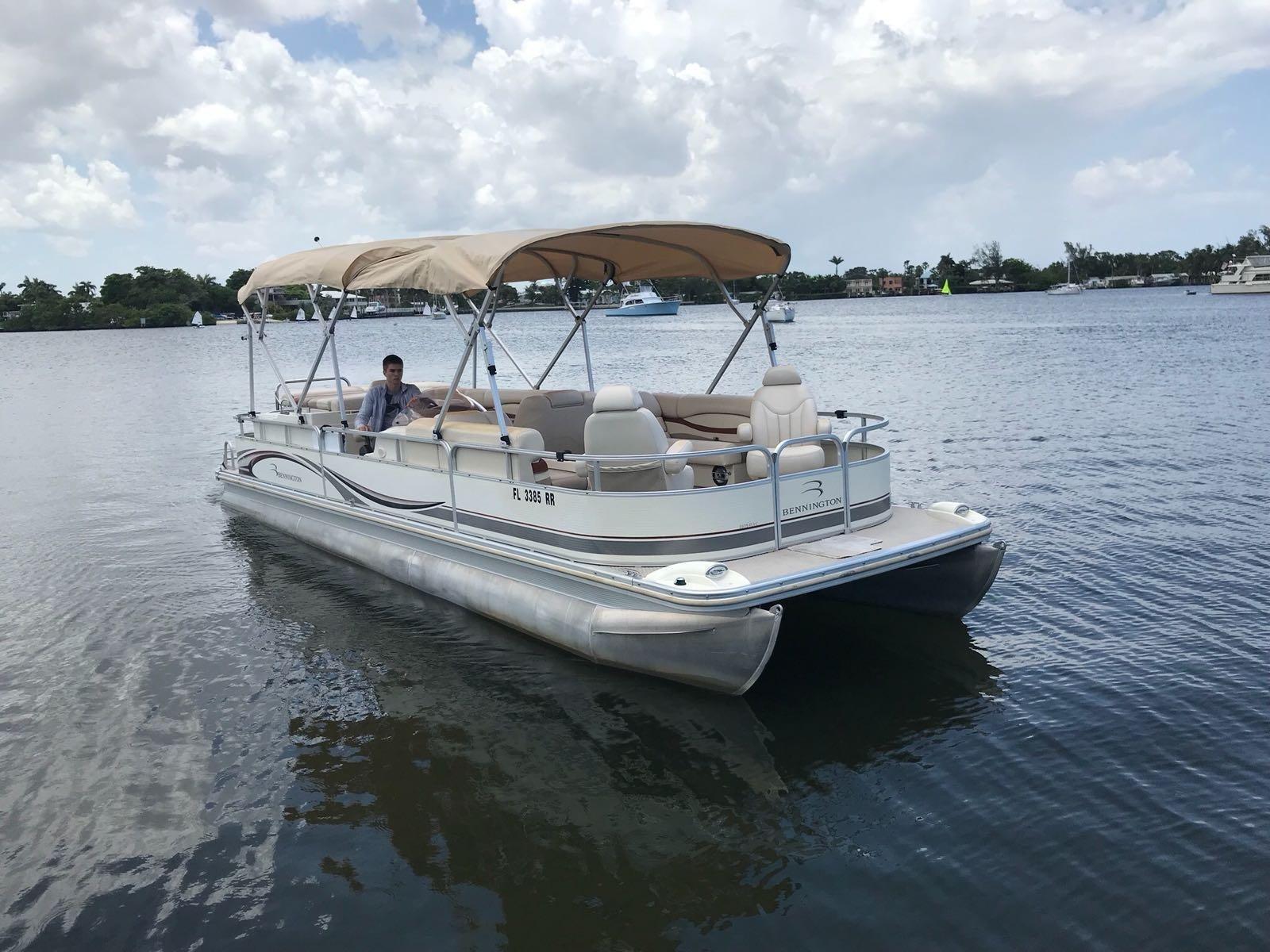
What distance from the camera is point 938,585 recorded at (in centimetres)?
800

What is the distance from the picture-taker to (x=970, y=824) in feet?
17.3

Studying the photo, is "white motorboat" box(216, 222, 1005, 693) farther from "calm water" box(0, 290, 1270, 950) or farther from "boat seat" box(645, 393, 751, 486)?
"calm water" box(0, 290, 1270, 950)

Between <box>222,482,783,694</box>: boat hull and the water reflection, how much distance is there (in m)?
0.27

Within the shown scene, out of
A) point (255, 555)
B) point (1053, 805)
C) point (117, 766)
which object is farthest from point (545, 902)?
point (255, 555)

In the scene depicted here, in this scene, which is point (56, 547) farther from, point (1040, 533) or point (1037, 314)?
point (1037, 314)

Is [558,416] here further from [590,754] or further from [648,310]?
[648,310]

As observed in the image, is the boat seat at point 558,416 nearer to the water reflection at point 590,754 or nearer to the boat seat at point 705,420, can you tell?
the boat seat at point 705,420

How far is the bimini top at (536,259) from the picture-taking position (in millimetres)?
7891

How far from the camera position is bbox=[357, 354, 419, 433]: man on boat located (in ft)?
33.7

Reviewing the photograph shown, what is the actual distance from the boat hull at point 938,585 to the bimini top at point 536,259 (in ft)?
10.5

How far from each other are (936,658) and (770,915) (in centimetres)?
348

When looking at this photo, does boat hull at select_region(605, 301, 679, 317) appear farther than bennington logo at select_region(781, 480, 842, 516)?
Yes

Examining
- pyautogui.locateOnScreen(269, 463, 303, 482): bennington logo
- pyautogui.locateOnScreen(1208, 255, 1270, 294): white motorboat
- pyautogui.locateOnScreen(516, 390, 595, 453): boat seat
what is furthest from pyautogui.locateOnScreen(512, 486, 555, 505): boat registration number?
pyautogui.locateOnScreen(1208, 255, 1270, 294): white motorboat

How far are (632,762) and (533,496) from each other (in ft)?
8.07
